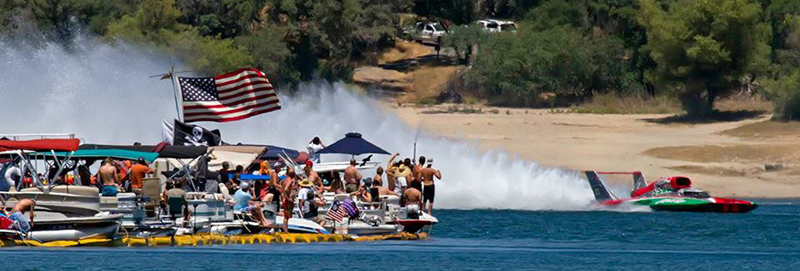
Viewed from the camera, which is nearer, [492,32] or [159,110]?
[159,110]

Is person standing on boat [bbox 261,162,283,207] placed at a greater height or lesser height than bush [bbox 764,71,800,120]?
lesser

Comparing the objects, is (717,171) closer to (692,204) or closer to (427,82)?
(692,204)

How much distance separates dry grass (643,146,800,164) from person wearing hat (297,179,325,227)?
28.3 meters

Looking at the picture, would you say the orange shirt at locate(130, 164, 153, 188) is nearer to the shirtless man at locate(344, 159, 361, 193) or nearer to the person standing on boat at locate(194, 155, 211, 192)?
the person standing on boat at locate(194, 155, 211, 192)

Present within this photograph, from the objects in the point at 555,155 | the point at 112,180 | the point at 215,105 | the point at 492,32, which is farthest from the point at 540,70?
the point at 112,180

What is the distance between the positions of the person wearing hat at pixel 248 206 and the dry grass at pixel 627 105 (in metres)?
38.8

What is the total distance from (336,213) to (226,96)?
5732 mm

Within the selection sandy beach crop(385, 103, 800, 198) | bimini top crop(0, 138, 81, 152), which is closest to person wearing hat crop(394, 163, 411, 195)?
bimini top crop(0, 138, 81, 152)

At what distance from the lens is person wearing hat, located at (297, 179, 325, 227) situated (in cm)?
3994

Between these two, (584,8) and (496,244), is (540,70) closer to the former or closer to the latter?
(584,8)

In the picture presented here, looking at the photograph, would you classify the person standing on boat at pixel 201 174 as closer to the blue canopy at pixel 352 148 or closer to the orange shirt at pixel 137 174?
the orange shirt at pixel 137 174

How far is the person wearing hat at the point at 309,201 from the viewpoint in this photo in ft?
131

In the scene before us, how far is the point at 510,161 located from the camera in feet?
207

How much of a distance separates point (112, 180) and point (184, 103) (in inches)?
284
